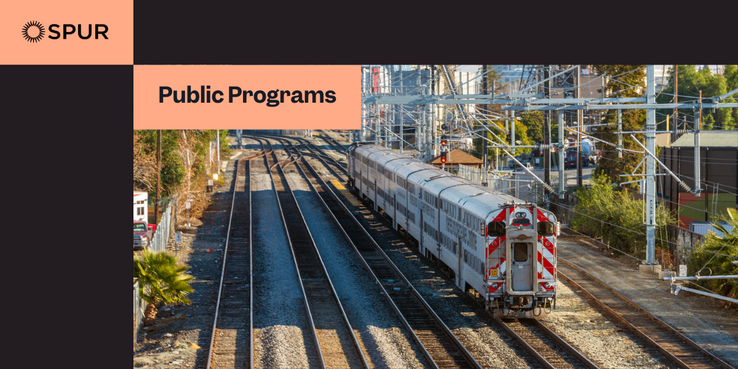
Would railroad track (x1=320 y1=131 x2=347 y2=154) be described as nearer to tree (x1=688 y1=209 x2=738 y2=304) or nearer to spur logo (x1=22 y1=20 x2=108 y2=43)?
tree (x1=688 y1=209 x2=738 y2=304)

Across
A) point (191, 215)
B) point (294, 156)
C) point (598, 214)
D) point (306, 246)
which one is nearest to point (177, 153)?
point (191, 215)

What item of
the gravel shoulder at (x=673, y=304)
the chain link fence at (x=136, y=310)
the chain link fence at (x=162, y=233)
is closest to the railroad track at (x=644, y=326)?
the gravel shoulder at (x=673, y=304)

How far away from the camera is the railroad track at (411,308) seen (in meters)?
17.4

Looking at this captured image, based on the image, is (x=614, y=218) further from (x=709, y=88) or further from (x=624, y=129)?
(x=709, y=88)

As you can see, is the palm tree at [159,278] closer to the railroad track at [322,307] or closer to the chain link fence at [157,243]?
the chain link fence at [157,243]

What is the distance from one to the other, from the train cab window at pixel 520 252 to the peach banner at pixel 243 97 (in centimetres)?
943

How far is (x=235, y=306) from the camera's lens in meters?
22.4

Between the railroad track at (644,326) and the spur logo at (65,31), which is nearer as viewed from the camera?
the spur logo at (65,31)

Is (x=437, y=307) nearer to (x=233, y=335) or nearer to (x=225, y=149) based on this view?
(x=233, y=335)

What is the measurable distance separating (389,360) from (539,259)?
5.22 metres

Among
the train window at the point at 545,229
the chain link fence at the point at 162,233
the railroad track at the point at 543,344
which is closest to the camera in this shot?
the railroad track at the point at 543,344

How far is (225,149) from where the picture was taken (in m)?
84.1

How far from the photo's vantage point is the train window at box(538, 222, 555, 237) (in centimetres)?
1984

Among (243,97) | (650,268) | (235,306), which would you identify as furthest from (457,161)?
(243,97)
